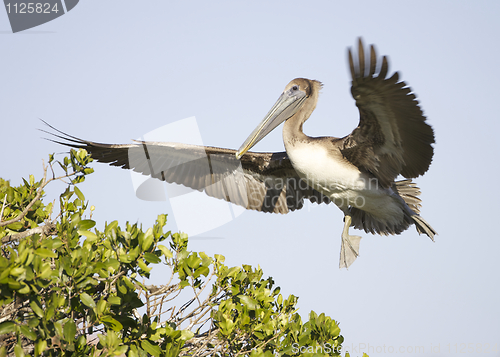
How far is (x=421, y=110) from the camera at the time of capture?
176 inches

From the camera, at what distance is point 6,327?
212 cm

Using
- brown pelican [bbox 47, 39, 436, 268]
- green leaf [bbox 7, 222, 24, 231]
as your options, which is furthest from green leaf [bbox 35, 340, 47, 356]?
brown pelican [bbox 47, 39, 436, 268]

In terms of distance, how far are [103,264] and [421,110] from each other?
11.6 ft

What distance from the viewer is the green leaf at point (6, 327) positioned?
2.11 meters

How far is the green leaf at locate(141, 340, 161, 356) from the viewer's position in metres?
2.65

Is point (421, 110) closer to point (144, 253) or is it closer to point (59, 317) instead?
point (144, 253)

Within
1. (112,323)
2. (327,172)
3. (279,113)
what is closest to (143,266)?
(112,323)

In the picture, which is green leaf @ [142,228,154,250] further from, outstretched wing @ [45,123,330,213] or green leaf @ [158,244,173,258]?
outstretched wing @ [45,123,330,213]

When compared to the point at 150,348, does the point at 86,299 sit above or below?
above

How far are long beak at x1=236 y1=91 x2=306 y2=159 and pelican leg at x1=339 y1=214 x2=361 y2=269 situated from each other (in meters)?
1.89

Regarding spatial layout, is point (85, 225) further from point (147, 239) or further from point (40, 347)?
point (40, 347)

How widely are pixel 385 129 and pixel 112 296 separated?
3627 mm

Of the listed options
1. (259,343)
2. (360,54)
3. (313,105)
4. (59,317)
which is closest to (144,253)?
(59,317)

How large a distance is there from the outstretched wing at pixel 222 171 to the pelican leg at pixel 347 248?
1.86 feet
